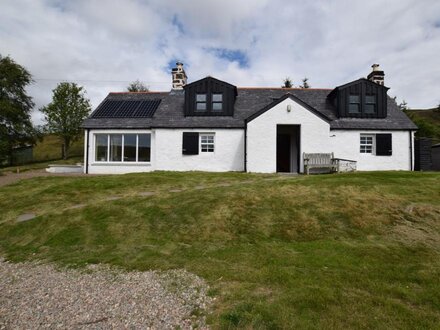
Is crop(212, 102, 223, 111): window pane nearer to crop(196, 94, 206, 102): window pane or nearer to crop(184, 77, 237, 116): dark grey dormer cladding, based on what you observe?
crop(184, 77, 237, 116): dark grey dormer cladding


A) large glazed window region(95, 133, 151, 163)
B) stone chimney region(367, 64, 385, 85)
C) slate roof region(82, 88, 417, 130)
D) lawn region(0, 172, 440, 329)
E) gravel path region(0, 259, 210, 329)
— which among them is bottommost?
gravel path region(0, 259, 210, 329)

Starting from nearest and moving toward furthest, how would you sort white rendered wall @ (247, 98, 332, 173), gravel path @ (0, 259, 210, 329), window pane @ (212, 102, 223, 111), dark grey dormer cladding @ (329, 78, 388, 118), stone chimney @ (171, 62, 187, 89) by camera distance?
gravel path @ (0, 259, 210, 329) → white rendered wall @ (247, 98, 332, 173) → dark grey dormer cladding @ (329, 78, 388, 118) → window pane @ (212, 102, 223, 111) → stone chimney @ (171, 62, 187, 89)

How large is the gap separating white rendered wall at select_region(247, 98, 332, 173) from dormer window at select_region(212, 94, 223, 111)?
3340 mm

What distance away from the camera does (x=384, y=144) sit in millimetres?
18969

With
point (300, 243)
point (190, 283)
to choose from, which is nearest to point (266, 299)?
point (190, 283)

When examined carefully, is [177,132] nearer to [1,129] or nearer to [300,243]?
[300,243]

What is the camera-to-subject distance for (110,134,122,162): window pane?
66.6 ft

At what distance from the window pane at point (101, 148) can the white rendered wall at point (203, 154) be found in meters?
4.17

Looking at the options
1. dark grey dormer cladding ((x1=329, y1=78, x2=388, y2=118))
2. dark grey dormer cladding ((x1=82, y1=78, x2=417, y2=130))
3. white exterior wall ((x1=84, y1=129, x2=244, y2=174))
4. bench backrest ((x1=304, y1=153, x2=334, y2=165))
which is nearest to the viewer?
bench backrest ((x1=304, y1=153, x2=334, y2=165))

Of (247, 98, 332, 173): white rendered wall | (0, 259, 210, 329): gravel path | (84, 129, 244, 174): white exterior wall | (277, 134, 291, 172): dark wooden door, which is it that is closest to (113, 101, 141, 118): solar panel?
(84, 129, 244, 174): white exterior wall

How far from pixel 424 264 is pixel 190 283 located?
495 centimetres

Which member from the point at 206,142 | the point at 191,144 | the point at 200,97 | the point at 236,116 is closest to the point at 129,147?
the point at 191,144

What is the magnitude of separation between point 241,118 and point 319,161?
6.38 meters

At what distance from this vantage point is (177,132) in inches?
765
